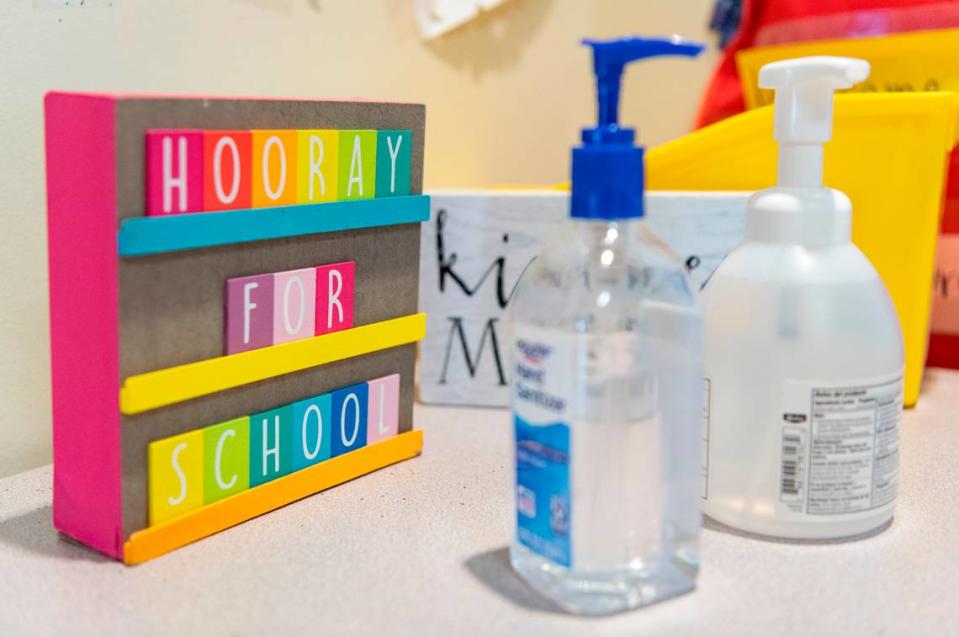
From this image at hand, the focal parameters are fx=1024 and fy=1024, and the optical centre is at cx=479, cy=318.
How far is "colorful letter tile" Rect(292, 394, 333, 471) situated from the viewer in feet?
1.79

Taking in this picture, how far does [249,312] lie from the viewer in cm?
51

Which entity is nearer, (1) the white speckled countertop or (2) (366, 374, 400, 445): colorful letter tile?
(1) the white speckled countertop

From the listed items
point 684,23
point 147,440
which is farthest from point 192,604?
point 684,23

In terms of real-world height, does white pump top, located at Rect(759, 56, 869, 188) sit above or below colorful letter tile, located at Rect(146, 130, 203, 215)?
above

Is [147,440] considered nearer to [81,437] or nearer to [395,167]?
[81,437]

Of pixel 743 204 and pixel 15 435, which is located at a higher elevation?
pixel 743 204

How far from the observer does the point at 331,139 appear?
538 mm

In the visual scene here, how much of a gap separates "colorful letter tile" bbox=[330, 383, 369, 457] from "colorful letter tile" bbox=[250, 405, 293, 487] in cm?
3

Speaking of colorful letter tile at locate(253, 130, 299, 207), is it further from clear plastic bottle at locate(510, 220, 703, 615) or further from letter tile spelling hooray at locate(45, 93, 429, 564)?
clear plastic bottle at locate(510, 220, 703, 615)

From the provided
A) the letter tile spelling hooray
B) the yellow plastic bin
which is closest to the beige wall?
the letter tile spelling hooray

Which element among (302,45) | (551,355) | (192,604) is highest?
(302,45)

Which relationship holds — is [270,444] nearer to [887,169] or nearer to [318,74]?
[318,74]

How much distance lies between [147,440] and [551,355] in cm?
19

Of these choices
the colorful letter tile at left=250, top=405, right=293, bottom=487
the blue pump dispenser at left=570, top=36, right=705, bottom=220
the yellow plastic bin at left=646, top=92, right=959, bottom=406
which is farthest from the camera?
the yellow plastic bin at left=646, top=92, right=959, bottom=406
